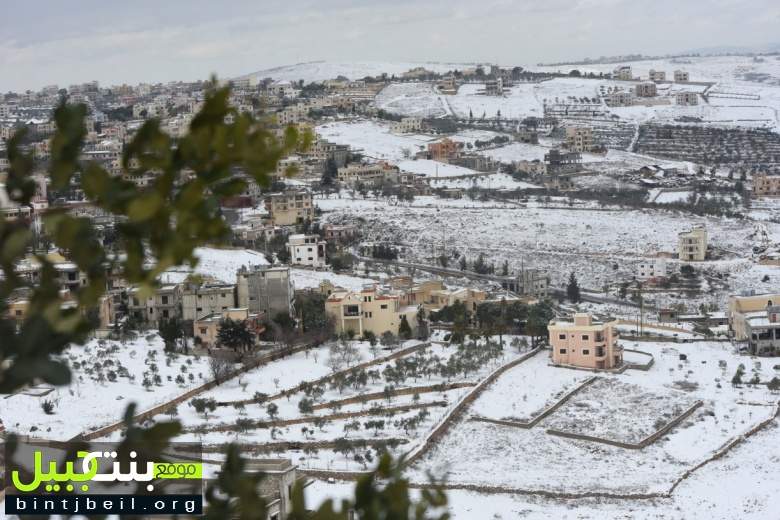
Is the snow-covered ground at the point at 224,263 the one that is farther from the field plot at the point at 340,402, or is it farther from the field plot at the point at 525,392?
the field plot at the point at 525,392

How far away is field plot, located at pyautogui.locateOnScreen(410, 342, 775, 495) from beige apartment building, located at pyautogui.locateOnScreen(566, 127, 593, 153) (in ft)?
97.5

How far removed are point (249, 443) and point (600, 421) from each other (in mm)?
4086

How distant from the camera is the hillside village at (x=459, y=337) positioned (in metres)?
10.2

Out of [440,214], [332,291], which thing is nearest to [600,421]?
[332,291]

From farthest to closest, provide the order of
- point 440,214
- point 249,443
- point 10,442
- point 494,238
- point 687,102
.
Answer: point 687,102, point 440,214, point 494,238, point 249,443, point 10,442

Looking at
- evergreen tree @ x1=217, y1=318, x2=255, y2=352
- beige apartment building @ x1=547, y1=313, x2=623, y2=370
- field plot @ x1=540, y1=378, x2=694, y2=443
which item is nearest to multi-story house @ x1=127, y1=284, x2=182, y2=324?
evergreen tree @ x1=217, y1=318, x2=255, y2=352

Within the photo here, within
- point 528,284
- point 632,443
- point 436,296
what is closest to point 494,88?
point 528,284

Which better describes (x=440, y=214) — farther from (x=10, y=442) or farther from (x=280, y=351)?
(x=10, y=442)

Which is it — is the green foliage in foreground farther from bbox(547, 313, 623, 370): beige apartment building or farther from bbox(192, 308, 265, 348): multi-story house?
bbox(547, 313, 623, 370): beige apartment building

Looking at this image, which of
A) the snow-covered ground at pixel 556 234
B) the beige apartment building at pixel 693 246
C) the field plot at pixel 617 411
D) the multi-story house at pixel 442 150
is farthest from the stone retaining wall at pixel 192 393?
the multi-story house at pixel 442 150

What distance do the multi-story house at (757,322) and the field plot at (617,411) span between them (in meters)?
3.11

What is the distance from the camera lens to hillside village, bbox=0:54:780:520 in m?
10.2

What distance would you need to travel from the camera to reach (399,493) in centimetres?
147

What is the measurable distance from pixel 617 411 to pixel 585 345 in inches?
84.5
